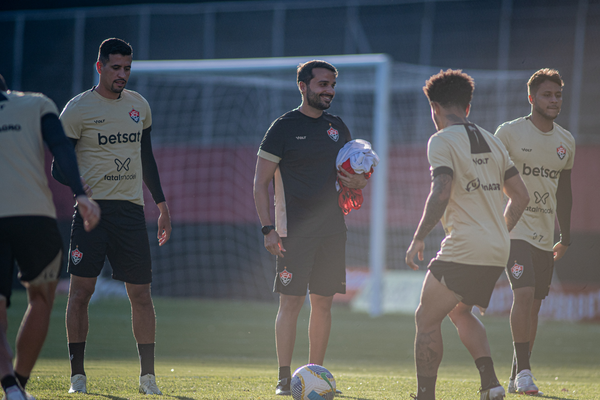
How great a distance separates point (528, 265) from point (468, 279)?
56.5 inches

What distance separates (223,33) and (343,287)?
16375 millimetres

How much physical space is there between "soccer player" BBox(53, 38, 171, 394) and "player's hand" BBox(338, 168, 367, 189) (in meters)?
1.38

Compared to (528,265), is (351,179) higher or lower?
higher

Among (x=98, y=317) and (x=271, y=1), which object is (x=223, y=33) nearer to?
(x=271, y=1)

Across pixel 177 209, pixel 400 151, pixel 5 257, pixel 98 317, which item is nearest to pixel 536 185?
pixel 5 257

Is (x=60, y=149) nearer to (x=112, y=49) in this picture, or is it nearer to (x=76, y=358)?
(x=112, y=49)

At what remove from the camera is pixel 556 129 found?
4973 millimetres

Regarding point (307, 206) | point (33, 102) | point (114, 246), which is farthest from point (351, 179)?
point (33, 102)

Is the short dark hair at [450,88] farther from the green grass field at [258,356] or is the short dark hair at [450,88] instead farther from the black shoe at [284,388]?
the black shoe at [284,388]

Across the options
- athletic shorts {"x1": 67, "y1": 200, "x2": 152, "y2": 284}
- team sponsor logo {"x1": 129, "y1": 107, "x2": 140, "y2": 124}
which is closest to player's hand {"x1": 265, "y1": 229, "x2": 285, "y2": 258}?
athletic shorts {"x1": 67, "y1": 200, "x2": 152, "y2": 284}

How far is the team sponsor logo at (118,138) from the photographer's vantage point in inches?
172

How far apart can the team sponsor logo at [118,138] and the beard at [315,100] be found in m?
1.19

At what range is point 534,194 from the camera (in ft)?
15.9

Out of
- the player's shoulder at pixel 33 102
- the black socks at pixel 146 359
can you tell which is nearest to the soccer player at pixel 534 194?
the black socks at pixel 146 359
